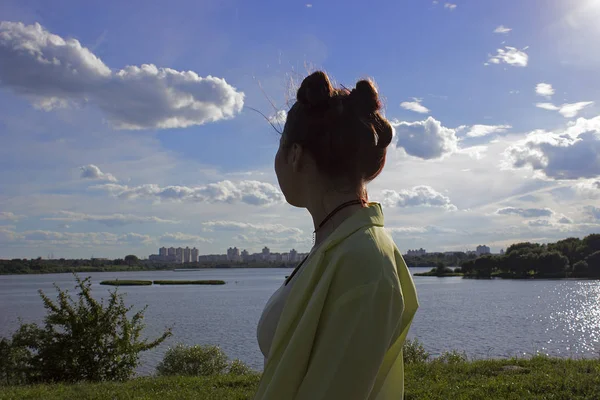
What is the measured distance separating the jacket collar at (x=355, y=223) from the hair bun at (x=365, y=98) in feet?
0.94

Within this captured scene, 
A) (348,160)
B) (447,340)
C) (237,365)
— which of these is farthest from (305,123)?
(447,340)

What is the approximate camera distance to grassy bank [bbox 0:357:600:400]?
7832 mm

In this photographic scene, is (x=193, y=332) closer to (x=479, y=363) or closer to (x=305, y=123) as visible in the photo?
(x=479, y=363)

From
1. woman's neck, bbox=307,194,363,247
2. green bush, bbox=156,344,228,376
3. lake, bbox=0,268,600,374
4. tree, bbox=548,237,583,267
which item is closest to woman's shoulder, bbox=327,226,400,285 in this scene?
woman's neck, bbox=307,194,363,247

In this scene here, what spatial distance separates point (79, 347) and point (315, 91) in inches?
541

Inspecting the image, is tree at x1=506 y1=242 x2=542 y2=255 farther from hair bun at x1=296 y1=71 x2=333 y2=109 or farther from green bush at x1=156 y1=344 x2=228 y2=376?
hair bun at x1=296 y1=71 x2=333 y2=109

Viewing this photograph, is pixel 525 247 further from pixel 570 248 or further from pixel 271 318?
pixel 271 318

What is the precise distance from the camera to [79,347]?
13375 mm

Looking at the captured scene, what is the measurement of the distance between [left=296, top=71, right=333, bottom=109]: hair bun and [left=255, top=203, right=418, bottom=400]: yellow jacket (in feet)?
1.20

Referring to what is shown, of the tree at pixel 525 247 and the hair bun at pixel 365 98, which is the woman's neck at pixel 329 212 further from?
the tree at pixel 525 247

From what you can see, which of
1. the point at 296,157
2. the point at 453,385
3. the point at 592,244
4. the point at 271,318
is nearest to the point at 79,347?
the point at 453,385

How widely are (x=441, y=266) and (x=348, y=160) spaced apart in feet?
382

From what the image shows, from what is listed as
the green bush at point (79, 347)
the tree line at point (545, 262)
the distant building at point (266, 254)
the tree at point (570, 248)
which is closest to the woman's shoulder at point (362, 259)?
the green bush at point (79, 347)

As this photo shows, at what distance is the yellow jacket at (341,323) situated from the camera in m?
1.18
